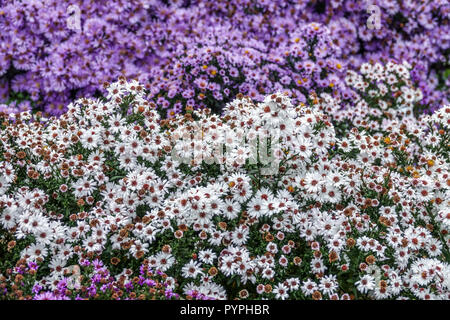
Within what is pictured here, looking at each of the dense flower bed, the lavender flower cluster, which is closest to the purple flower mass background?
the dense flower bed

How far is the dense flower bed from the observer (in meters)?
3.33

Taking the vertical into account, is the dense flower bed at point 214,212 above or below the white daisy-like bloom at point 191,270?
above

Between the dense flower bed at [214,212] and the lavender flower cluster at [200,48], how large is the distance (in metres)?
1.57

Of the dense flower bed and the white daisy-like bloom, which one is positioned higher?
the dense flower bed

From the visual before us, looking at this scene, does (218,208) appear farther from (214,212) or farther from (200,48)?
(200,48)

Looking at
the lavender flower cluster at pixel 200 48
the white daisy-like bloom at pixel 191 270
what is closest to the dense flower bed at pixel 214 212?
the white daisy-like bloom at pixel 191 270

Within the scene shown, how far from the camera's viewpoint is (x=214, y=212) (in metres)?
3.41

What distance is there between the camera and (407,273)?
3.45 metres

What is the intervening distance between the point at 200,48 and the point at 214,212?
3030mm

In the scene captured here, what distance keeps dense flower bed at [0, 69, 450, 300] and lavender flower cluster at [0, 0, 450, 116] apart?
5.14ft

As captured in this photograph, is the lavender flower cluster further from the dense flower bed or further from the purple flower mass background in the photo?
the dense flower bed

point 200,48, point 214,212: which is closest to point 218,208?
point 214,212

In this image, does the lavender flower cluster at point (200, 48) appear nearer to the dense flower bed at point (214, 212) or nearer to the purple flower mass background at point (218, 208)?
Result: the purple flower mass background at point (218, 208)

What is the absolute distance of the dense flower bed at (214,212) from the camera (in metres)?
3.33
